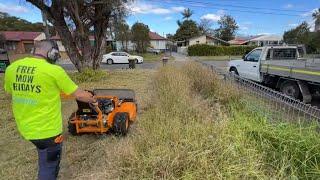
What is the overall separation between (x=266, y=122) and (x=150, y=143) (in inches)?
68.8

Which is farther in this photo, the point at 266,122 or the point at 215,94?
the point at 215,94

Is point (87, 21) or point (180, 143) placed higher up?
point (87, 21)

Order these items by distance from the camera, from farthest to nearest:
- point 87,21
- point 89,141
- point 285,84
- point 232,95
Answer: point 87,21 < point 285,84 < point 232,95 < point 89,141

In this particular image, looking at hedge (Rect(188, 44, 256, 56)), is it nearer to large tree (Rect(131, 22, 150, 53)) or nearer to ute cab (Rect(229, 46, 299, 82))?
large tree (Rect(131, 22, 150, 53))

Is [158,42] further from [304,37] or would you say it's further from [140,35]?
[304,37]

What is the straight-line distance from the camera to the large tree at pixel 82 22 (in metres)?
15.3

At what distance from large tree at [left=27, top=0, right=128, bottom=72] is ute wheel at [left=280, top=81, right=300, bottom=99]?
29.8ft

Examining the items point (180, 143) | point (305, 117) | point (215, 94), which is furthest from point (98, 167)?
point (215, 94)

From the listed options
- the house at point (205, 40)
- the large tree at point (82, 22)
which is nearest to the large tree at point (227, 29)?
the house at point (205, 40)

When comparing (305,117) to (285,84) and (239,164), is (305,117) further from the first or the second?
(285,84)

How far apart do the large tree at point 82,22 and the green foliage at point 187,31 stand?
67.3 meters

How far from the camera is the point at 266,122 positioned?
4797 mm

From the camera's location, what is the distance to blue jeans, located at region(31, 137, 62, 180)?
356cm

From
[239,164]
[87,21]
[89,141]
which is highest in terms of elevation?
[87,21]
